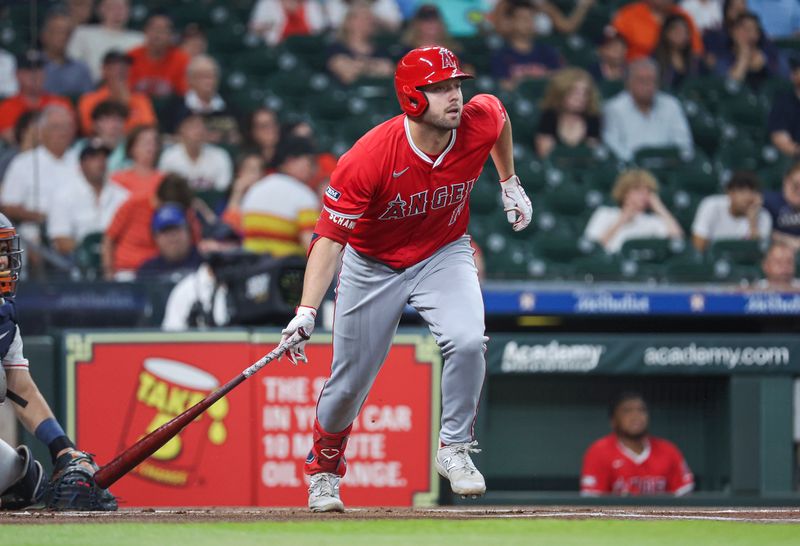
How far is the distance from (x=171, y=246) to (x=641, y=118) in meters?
4.25

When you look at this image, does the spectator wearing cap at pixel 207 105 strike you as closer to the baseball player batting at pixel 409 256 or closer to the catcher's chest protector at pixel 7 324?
the catcher's chest protector at pixel 7 324

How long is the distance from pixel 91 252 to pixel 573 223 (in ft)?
11.8

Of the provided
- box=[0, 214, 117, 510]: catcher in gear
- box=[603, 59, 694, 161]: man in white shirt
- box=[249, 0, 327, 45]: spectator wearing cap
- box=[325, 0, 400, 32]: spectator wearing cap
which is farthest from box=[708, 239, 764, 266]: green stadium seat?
box=[0, 214, 117, 510]: catcher in gear

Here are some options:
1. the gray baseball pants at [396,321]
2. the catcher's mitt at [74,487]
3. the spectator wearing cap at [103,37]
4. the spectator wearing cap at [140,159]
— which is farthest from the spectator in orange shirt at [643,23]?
the catcher's mitt at [74,487]

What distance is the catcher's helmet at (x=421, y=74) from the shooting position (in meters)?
4.86

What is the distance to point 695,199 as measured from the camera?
10.4 meters

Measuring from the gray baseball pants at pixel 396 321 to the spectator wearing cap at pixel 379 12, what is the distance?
6361mm

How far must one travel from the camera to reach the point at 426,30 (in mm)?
10945

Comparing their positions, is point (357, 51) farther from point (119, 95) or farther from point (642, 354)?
point (642, 354)

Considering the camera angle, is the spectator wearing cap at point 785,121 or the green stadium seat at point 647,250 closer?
the green stadium seat at point 647,250

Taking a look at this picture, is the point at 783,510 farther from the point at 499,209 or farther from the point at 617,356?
the point at 499,209

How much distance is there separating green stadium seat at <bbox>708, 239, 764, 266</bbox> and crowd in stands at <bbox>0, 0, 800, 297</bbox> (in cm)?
1

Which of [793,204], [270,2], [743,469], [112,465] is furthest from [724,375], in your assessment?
[270,2]

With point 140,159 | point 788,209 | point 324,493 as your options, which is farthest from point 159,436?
point 788,209
